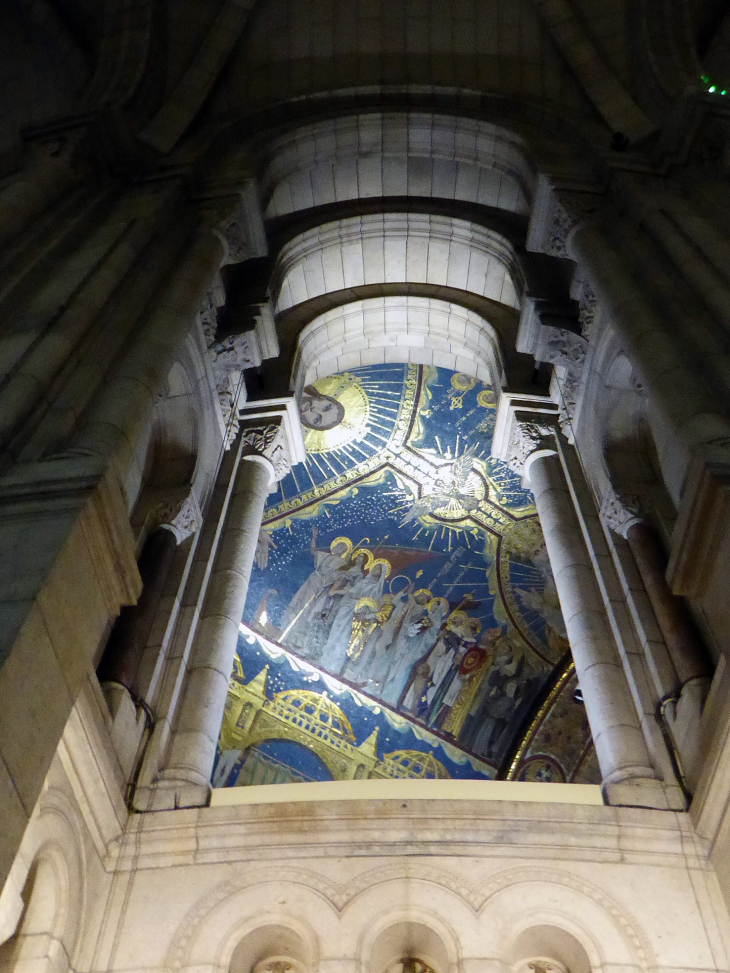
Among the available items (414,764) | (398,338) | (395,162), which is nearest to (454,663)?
(414,764)

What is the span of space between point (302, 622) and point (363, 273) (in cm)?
553

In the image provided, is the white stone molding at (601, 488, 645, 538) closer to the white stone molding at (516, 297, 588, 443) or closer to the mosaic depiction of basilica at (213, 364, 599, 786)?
the white stone molding at (516, 297, 588, 443)

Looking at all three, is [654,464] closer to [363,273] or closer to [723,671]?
[723,671]

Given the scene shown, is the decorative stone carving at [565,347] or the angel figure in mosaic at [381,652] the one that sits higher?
the angel figure in mosaic at [381,652]

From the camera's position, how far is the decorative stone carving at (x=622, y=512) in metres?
7.25

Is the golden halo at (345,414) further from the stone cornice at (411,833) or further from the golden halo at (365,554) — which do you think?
the stone cornice at (411,833)

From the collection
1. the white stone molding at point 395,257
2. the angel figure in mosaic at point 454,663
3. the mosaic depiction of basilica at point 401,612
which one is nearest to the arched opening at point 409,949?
the white stone molding at point 395,257

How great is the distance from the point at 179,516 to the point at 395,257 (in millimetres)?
4090

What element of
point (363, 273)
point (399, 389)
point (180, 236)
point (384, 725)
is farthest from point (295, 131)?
point (384, 725)

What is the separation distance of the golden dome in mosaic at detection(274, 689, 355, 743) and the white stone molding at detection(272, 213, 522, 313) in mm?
6089

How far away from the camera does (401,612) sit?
13719mm

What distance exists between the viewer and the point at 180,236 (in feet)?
24.8

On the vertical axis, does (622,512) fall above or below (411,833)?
above

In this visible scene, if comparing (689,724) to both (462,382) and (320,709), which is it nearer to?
(462,382)
